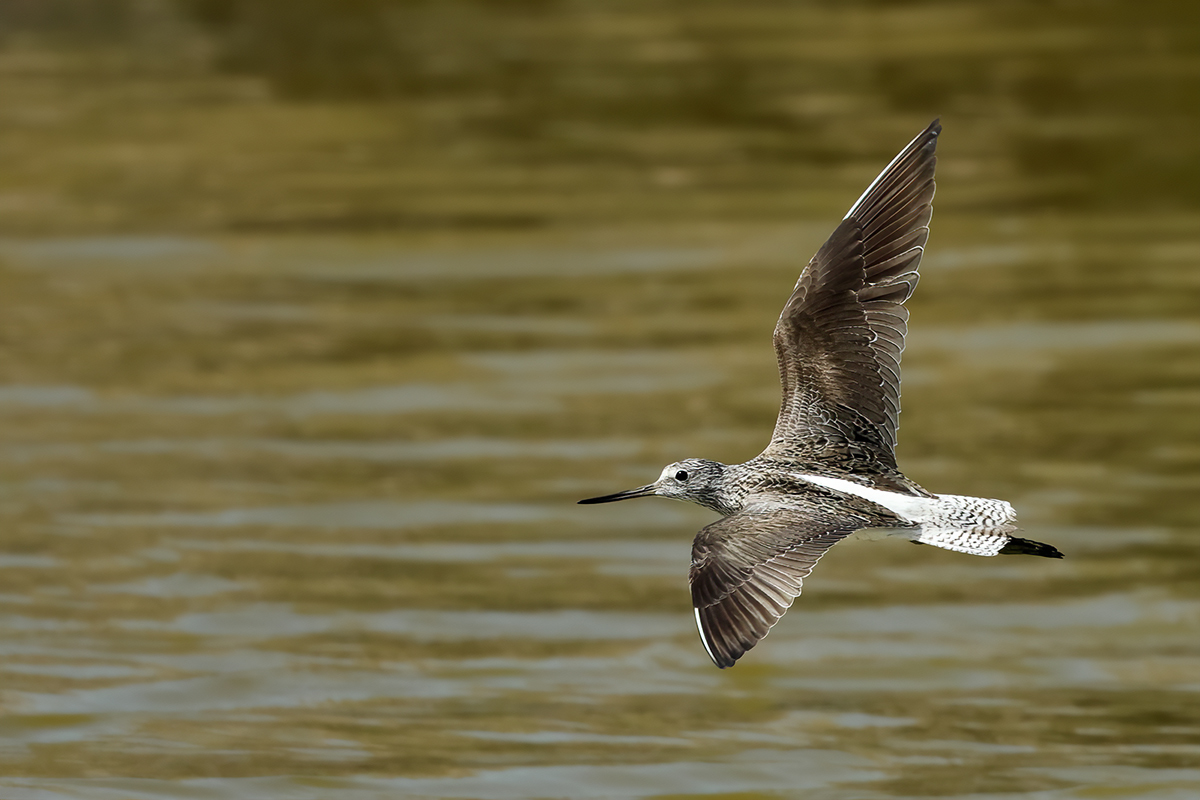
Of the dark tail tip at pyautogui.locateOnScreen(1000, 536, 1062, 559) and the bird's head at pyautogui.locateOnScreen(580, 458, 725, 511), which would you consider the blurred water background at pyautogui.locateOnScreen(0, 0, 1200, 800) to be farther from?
the dark tail tip at pyautogui.locateOnScreen(1000, 536, 1062, 559)

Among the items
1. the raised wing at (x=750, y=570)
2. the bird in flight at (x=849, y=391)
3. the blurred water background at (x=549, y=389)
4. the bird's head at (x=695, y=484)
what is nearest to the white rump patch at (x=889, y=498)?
the bird in flight at (x=849, y=391)

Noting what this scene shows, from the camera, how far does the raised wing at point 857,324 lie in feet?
28.8

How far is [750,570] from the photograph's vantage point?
760 centimetres

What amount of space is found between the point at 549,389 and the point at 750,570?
26.5 ft

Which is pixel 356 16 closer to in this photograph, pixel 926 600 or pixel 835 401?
pixel 926 600

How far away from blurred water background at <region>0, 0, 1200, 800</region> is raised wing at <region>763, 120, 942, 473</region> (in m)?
2.26

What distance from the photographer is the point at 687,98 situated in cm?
2252

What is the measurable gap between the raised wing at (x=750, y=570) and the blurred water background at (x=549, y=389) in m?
2.70

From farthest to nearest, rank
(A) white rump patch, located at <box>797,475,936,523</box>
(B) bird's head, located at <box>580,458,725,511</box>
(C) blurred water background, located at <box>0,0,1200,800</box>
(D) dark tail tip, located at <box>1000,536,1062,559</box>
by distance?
(C) blurred water background, located at <box>0,0,1200,800</box>, (B) bird's head, located at <box>580,458,725,511</box>, (A) white rump patch, located at <box>797,475,936,523</box>, (D) dark tail tip, located at <box>1000,536,1062,559</box>

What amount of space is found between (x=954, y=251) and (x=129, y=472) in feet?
25.5

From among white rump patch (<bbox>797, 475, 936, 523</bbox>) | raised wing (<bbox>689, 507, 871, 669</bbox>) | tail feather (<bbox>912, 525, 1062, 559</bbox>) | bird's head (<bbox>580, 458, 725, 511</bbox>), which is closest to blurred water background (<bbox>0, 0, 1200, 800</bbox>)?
bird's head (<bbox>580, 458, 725, 511</bbox>)

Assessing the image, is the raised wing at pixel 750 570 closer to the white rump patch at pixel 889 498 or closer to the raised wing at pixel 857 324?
the white rump patch at pixel 889 498

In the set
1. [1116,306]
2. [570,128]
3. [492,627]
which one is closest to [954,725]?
[492,627]

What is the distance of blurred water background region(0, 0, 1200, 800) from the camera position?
10906 millimetres
